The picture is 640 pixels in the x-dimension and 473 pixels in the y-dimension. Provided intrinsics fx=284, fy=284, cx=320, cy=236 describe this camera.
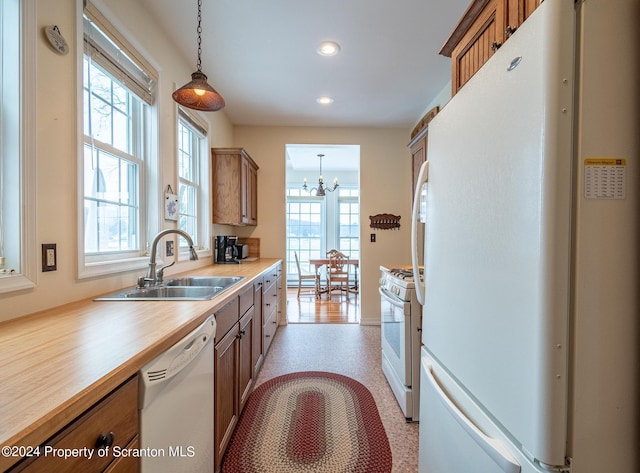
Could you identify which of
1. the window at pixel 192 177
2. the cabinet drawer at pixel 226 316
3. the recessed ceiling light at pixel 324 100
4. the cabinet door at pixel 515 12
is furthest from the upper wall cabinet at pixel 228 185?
the cabinet door at pixel 515 12

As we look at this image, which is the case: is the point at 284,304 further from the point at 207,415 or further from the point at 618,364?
the point at 618,364

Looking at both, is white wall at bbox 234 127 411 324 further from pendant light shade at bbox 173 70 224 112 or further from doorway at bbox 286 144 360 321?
doorway at bbox 286 144 360 321

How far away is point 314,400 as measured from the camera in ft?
6.70

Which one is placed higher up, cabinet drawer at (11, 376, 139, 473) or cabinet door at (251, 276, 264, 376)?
cabinet drawer at (11, 376, 139, 473)

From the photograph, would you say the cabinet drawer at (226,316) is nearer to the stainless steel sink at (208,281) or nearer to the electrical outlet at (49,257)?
the stainless steel sink at (208,281)

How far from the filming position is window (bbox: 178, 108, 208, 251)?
263 centimetres

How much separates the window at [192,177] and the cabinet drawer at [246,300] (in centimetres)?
88

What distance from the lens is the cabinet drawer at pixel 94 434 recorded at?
50cm

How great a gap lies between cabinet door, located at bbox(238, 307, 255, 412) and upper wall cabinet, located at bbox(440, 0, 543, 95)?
1.84 metres

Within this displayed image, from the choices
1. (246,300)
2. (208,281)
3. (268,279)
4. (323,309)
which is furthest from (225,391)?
(323,309)

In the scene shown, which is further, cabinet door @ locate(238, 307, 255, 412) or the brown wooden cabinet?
cabinet door @ locate(238, 307, 255, 412)

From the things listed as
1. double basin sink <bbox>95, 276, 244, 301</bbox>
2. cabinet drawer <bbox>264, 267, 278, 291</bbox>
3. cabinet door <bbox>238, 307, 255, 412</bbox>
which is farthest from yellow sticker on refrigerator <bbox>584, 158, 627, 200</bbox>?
cabinet drawer <bbox>264, 267, 278, 291</bbox>

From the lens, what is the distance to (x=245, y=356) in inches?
74.8

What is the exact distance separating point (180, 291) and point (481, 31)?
2.12m
